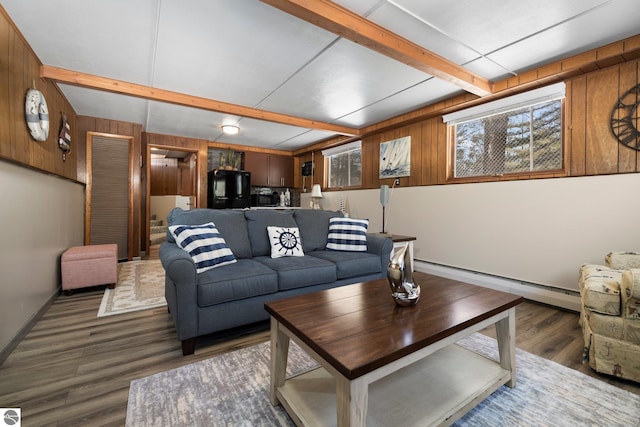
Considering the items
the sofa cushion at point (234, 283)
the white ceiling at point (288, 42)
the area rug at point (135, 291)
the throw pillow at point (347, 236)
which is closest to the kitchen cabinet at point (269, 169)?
the white ceiling at point (288, 42)

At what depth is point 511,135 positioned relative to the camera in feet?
10.2

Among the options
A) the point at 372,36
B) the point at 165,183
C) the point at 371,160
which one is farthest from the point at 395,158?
the point at 165,183

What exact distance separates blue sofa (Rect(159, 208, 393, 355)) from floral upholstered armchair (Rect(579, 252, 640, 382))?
157 cm

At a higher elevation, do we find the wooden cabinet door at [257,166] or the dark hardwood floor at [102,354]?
the wooden cabinet door at [257,166]

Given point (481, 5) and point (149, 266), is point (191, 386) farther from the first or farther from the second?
point (149, 266)

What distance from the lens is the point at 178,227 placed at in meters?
2.21

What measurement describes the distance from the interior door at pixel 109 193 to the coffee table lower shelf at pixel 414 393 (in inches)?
173

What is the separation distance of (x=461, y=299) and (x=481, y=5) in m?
1.93

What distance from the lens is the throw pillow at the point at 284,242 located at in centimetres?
263

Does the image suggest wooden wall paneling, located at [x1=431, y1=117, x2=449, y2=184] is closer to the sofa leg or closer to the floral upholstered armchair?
the floral upholstered armchair

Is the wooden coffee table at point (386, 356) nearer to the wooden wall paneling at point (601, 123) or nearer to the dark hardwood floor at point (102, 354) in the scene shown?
the dark hardwood floor at point (102, 354)

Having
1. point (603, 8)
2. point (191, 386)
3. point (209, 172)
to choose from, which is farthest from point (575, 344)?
point (209, 172)

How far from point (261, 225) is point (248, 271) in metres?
0.78

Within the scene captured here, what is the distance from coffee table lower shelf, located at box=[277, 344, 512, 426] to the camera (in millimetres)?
1176
